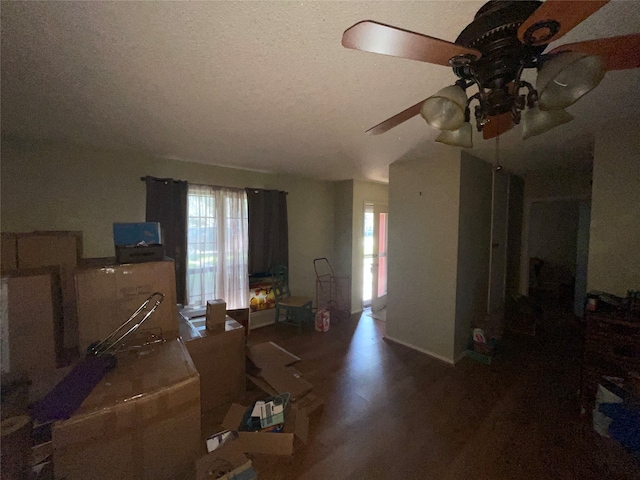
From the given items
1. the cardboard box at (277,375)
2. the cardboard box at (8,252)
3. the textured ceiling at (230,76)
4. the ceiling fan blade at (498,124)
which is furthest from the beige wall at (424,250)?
the cardboard box at (8,252)

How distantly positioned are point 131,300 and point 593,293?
3.45m

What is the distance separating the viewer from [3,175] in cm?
215

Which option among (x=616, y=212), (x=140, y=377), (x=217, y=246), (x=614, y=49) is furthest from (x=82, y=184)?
(x=616, y=212)

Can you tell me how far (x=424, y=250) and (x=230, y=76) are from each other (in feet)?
8.48

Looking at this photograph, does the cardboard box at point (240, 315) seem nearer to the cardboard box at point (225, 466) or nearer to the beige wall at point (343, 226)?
the cardboard box at point (225, 466)

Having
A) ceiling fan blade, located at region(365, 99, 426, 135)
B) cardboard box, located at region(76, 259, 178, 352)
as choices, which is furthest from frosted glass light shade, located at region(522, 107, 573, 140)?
cardboard box, located at region(76, 259, 178, 352)

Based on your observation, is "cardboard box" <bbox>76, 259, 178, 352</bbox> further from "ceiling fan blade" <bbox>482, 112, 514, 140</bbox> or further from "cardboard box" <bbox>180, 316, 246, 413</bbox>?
"ceiling fan blade" <bbox>482, 112, 514, 140</bbox>

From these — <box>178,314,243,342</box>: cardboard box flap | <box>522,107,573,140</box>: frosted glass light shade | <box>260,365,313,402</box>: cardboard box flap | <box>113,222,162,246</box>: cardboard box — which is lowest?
<box>260,365,313,402</box>: cardboard box flap

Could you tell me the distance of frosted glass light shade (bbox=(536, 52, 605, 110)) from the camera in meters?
0.66

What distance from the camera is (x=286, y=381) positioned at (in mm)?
2127

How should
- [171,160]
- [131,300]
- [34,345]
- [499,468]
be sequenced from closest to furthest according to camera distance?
[34,345] < [131,300] < [499,468] < [171,160]

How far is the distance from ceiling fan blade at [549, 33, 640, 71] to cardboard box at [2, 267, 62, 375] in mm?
2340

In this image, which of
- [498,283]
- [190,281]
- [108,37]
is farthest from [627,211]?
[190,281]

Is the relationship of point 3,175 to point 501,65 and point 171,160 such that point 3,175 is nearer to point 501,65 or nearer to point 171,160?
point 171,160
